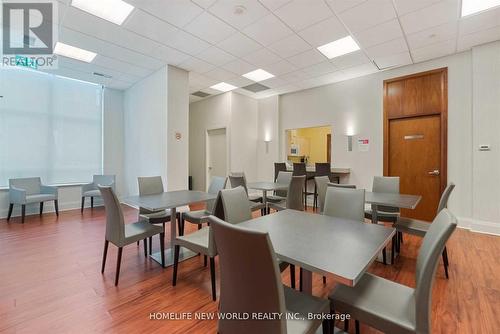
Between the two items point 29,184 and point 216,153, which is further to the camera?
point 216,153

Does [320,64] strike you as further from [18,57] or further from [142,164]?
[18,57]

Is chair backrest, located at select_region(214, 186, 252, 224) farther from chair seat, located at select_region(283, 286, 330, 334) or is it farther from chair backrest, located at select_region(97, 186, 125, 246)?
chair backrest, located at select_region(97, 186, 125, 246)

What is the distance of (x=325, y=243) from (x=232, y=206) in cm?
90

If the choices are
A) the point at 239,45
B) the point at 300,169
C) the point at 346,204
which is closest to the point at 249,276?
the point at 346,204

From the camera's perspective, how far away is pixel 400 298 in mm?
1285

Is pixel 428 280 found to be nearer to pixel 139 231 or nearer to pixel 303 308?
pixel 303 308

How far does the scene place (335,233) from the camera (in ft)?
4.99

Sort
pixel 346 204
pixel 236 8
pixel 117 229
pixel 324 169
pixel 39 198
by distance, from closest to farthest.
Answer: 1. pixel 346 204
2. pixel 117 229
3. pixel 236 8
4. pixel 39 198
5. pixel 324 169

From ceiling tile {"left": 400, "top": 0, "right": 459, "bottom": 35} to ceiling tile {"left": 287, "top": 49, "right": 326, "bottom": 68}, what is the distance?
1.32 metres

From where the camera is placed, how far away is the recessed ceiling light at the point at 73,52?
12.8 feet

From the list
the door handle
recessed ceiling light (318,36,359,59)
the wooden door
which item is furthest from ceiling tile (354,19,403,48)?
the door handle

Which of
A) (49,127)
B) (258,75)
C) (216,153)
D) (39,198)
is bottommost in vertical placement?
(39,198)

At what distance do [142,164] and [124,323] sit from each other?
4350 millimetres

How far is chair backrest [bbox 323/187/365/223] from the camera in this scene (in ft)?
6.72
